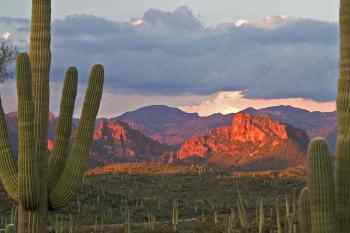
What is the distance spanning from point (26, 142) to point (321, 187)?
4.69 meters

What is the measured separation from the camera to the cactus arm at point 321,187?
24.1 ft

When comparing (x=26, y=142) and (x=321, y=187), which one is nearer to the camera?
(x=321, y=187)

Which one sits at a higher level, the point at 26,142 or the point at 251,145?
the point at 26,142

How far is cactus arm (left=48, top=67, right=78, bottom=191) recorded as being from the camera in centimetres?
1178

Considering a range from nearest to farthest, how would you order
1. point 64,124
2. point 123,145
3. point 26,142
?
1. point 26,142
2. point 64,124
3. point 123,145

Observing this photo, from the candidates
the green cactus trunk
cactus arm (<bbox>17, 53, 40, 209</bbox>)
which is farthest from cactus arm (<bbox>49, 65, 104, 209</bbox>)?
the green cactus trunk

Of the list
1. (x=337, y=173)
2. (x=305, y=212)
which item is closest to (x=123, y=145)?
(x=305, y=212)

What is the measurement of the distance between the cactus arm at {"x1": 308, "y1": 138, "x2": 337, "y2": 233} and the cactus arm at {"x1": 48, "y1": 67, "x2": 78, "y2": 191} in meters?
5.26

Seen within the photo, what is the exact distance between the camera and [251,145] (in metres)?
106

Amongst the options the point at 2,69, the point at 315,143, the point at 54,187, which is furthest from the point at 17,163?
the point at 2,69

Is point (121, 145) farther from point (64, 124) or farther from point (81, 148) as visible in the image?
point (81, 148)

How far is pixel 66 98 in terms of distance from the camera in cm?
1183

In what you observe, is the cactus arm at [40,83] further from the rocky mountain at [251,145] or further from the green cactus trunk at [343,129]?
the rocky mountain at [251,145]

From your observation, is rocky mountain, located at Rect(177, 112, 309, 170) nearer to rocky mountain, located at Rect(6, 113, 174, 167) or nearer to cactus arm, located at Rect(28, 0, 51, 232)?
rocky mountain, located at Rect(6, 113, 174, 167)
